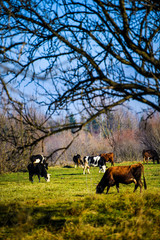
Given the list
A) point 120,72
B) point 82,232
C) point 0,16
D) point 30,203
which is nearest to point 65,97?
point 120,72

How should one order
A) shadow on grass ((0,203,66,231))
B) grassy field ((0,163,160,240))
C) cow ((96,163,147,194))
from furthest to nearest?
cow ((96,163,147,194)) → shadow on grass ((0,203,66,231)) → grassy field ((0,163,160,240))

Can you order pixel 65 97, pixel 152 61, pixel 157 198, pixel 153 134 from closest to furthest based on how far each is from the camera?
pixel 152 61 < pixel 65 97 < pixel 157 198 < pixel 153 134

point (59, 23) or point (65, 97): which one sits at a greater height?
point (59, 23)


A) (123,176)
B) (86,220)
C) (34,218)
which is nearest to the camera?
(86,220)

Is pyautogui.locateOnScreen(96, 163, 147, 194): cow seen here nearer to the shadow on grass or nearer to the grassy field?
the grassy field

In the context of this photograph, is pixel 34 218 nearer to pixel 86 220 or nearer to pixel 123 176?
pixel 86 220

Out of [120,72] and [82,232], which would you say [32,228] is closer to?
[82,232]

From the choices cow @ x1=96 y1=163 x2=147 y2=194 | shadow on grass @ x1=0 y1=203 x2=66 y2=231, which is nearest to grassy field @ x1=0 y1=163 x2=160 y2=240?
shadow on grass @ x1=0 y1=203 x2=66 y2=231

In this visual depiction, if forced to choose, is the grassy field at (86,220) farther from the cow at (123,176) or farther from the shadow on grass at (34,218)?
the cow at (123,176)

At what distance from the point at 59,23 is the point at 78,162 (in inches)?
910

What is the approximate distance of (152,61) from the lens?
13.7 feet

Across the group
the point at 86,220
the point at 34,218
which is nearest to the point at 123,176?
the point at 86,220

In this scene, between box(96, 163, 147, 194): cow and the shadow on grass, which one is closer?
the shadow on grass

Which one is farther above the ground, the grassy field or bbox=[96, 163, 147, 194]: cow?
bbox=[96, 163, 147, 194]: cow
